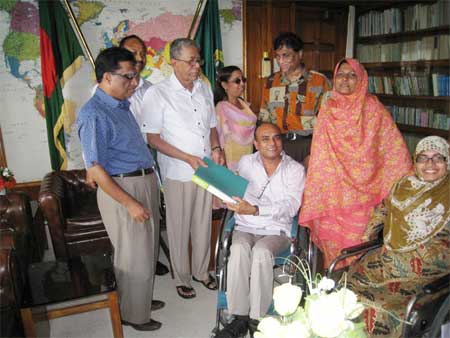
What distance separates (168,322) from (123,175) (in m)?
0.98

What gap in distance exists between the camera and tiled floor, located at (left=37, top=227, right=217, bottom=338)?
2195mm

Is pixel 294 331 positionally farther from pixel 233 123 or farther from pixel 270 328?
pixel 233 123

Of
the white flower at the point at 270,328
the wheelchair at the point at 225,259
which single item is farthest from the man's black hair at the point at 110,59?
the white flower at the point at 270,328

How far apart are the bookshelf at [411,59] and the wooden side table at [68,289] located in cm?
406

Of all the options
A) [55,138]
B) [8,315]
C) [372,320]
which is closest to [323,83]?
[372,320]

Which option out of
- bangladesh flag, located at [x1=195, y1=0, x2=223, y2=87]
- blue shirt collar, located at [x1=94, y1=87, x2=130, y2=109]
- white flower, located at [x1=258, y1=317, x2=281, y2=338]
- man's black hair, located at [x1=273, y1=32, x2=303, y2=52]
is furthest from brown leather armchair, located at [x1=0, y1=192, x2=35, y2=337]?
bangladesh flag, located at [x1=195, y1=0, x2=223, y2=87]

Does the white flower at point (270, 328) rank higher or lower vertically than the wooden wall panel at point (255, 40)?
lower

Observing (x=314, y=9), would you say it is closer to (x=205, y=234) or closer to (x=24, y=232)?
(x=205, y=234)

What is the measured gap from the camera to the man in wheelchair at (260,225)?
199 centimetres

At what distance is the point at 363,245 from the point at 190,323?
1.13 meters

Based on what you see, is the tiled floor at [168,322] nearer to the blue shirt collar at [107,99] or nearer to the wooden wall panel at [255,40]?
the blue shirt collar at [107,99]

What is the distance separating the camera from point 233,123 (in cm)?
306

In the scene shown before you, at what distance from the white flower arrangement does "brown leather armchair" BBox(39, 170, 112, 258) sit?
2.24 metres

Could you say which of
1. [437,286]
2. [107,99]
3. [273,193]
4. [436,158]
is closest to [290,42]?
[273,193]
